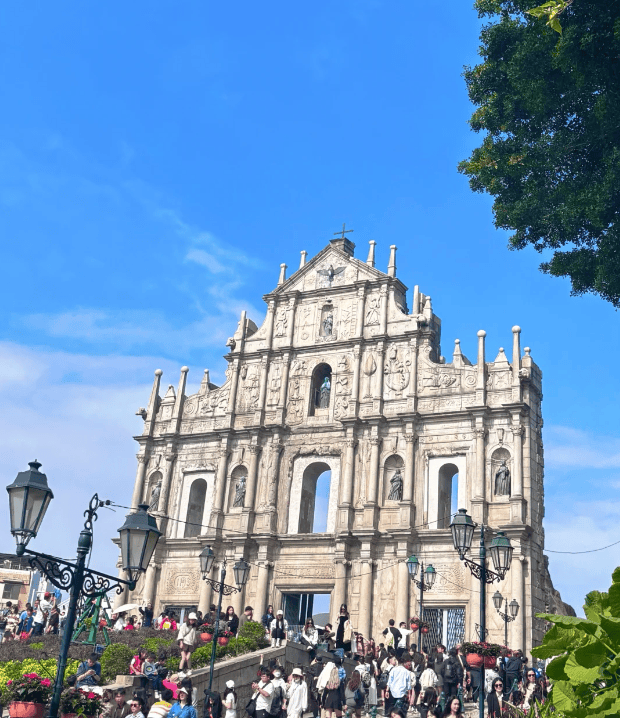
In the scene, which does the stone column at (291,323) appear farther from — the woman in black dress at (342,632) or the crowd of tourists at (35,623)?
the crowd of tourists at (35,623)

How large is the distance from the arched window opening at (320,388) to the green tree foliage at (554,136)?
58.4 feet

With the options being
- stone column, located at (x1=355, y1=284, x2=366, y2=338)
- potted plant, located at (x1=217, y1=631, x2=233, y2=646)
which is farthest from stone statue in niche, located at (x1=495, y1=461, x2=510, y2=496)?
potted plant, located at (x1=217, y1=631, x2=233, y2=646)

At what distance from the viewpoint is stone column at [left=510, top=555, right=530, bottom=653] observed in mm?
28594

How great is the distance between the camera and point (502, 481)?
3156 centimetres

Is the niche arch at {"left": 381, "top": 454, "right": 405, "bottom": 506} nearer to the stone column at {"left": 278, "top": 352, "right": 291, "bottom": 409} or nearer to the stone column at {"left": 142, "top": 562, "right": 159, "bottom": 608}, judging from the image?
the stone column at {"left": 278, "top": 352, "right": 291, "bottom": 409}

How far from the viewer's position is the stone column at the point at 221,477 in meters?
36.1

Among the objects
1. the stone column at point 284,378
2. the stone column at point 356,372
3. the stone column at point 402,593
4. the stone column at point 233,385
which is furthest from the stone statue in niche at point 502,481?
the stone column at point 233,385

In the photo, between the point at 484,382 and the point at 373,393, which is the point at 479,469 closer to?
the point at 484,382

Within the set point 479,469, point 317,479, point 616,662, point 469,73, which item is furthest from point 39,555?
point 317,479

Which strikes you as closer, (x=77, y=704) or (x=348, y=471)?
(x=77, y=704)

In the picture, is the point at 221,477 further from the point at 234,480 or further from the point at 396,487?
the point at 396,487

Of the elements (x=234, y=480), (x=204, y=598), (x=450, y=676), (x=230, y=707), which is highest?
(x=234, y=480)

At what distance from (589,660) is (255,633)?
921 inches

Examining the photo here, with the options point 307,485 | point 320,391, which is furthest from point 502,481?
point 320,391
